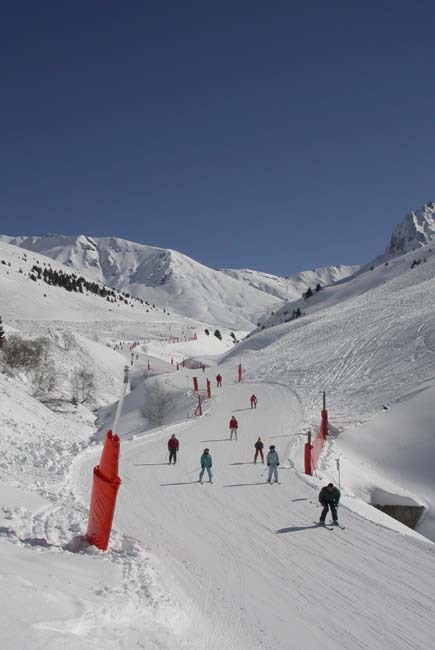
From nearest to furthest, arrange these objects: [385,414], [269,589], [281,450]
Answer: [269,589]
[281,450]
[385,414]

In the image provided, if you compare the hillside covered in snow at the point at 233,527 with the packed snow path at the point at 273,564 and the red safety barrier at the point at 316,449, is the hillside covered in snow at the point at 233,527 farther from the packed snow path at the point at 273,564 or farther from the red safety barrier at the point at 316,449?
the red safety barrier at the point at 316,449

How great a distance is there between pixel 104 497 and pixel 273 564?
3854 millimetres

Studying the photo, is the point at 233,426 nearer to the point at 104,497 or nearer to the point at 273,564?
the point at 273,564

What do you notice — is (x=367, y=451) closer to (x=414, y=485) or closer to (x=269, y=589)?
(x=414, y=485)

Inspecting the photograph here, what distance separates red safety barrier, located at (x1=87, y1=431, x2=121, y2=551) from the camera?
10391mm

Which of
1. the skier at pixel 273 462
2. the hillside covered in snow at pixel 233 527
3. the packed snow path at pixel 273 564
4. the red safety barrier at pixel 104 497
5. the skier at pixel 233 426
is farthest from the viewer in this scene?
the skier at pixel 233 426

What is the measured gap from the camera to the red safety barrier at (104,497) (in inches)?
409

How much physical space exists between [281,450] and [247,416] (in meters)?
10.6

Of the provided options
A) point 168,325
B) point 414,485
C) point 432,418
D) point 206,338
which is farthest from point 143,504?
point 168,325

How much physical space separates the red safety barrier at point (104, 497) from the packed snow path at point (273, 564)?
4.40 ft

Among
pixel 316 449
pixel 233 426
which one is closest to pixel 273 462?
pixel 316 449

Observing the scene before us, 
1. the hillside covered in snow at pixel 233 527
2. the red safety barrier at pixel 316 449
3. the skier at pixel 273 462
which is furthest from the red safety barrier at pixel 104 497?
the red safety barrier at pixel 316 449

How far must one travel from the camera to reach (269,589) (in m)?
9.95

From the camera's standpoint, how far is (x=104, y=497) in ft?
34.2
